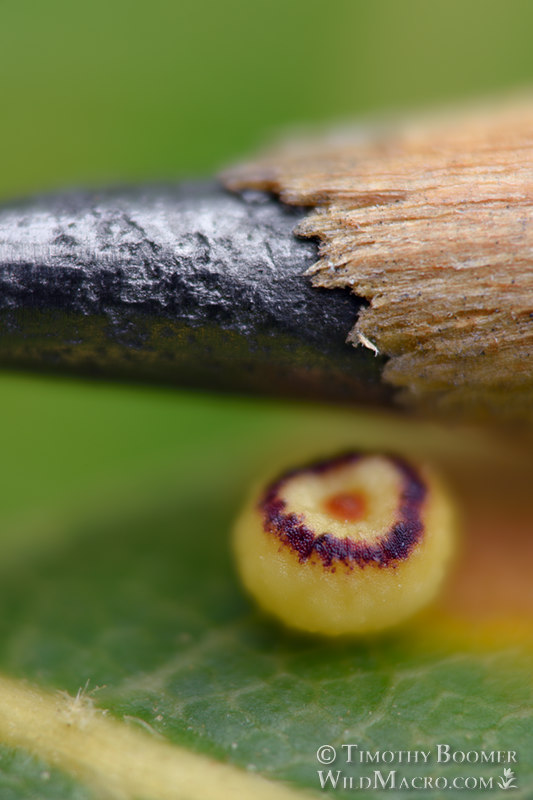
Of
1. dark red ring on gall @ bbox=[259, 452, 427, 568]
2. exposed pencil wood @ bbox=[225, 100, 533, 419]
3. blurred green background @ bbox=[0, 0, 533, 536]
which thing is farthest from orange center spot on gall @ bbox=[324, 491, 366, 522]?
blurred green background @ bbox=[0, 0, 533, 536]

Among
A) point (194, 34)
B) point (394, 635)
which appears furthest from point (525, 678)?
point (194, 34)

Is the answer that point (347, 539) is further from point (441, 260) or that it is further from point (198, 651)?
point (441, 260)

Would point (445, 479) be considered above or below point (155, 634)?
above

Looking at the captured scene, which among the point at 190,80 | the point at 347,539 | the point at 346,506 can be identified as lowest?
the point at 347,539

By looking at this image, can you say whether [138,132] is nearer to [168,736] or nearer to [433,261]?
[433,261]

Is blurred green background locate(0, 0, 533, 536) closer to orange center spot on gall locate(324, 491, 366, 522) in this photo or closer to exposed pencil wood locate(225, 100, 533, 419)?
orange center spot on gall locate(324, 491, 366, 522)

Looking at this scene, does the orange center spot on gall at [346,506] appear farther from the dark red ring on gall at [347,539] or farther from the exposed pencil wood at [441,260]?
the exposed pencil wood at [441,260]

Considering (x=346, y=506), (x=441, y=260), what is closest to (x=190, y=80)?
(x=441, y=260)
